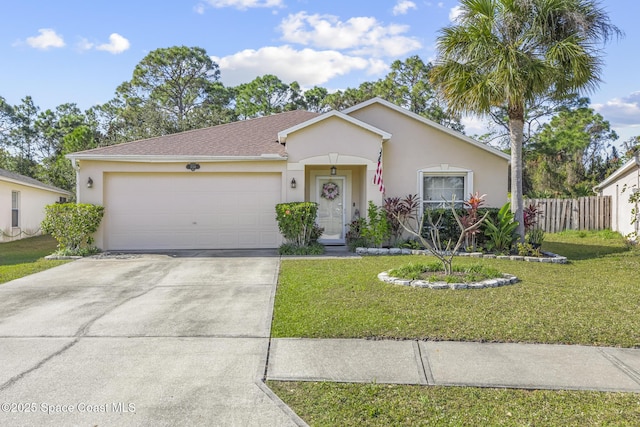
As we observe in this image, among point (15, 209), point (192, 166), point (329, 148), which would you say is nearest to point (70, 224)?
point (192, 166)

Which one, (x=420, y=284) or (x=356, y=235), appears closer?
(x=420, y=284)

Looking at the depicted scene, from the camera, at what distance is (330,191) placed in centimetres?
1326

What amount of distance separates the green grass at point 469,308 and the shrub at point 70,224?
586 cm

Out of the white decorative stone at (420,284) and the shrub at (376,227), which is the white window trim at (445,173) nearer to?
the shrub at (376,227)

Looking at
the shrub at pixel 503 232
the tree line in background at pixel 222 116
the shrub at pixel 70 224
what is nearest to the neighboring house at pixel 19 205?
the tree line in background at pixel 222 116

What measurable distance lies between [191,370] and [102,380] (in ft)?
2.43

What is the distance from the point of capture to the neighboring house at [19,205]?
53.4 ft

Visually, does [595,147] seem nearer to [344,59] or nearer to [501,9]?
[344,59]

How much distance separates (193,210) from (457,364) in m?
9.70

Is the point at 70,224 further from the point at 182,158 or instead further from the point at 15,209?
the point at 15,209

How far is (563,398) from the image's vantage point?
3.34 metres

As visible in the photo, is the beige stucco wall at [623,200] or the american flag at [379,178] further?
the beige stucco wall at [623,200]

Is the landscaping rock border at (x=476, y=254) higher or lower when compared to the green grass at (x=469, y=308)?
higher

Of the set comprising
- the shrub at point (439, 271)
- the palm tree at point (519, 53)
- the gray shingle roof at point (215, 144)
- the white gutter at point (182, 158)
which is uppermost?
the palm tree at point (519, 53)
